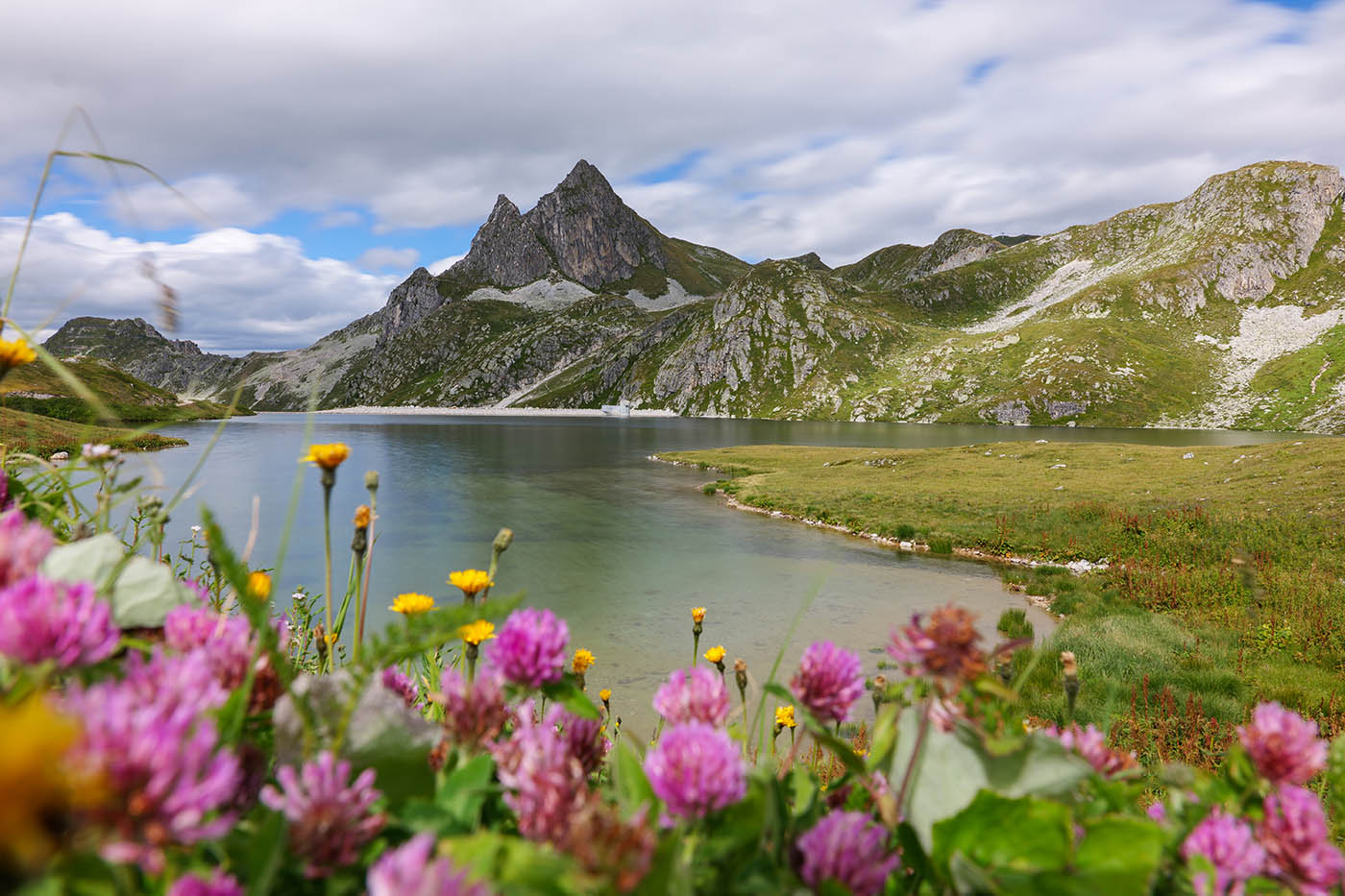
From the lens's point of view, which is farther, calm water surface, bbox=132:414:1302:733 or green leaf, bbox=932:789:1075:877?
calm water surface, bbox=132:414:1302:733

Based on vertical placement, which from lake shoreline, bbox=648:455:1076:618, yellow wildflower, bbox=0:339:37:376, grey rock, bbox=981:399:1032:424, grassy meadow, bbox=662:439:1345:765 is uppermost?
yellow wildflower, bbox=0:339:37:376

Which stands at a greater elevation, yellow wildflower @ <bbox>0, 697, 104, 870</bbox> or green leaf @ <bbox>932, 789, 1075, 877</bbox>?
yellow wildflower @ <bbox>0, 697, 104, 870</bbox>

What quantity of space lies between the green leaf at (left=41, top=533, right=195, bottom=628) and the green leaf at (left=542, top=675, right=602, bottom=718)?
0.96 m

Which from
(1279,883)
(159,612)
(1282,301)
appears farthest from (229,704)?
(1282,301)

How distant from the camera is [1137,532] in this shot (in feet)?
86.8

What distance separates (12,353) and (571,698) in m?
2.33

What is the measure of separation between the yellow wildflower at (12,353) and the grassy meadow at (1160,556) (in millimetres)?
3263

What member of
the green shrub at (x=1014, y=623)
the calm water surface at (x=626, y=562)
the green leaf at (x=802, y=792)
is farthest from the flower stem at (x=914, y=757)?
the green shrub at (x=1014, y=623)

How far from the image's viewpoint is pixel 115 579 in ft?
4.99

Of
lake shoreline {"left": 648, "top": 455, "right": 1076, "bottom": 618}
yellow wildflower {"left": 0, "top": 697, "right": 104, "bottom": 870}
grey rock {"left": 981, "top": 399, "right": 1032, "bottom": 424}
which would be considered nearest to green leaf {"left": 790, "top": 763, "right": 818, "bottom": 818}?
yellow wildflower {"left": 0, "top": 697, "right": 104, "bottom": 870}

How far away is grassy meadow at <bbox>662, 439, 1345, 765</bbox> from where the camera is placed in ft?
39.5

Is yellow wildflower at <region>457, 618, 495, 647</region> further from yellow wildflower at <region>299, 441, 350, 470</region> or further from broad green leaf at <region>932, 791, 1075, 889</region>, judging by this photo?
broad green leaf at <region>932, 791, 1075, 889</region>

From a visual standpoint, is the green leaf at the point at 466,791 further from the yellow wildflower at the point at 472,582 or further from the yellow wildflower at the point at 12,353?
the yellow wildflower at the point at 12,353

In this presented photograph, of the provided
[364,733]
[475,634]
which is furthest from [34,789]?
[475,634]
